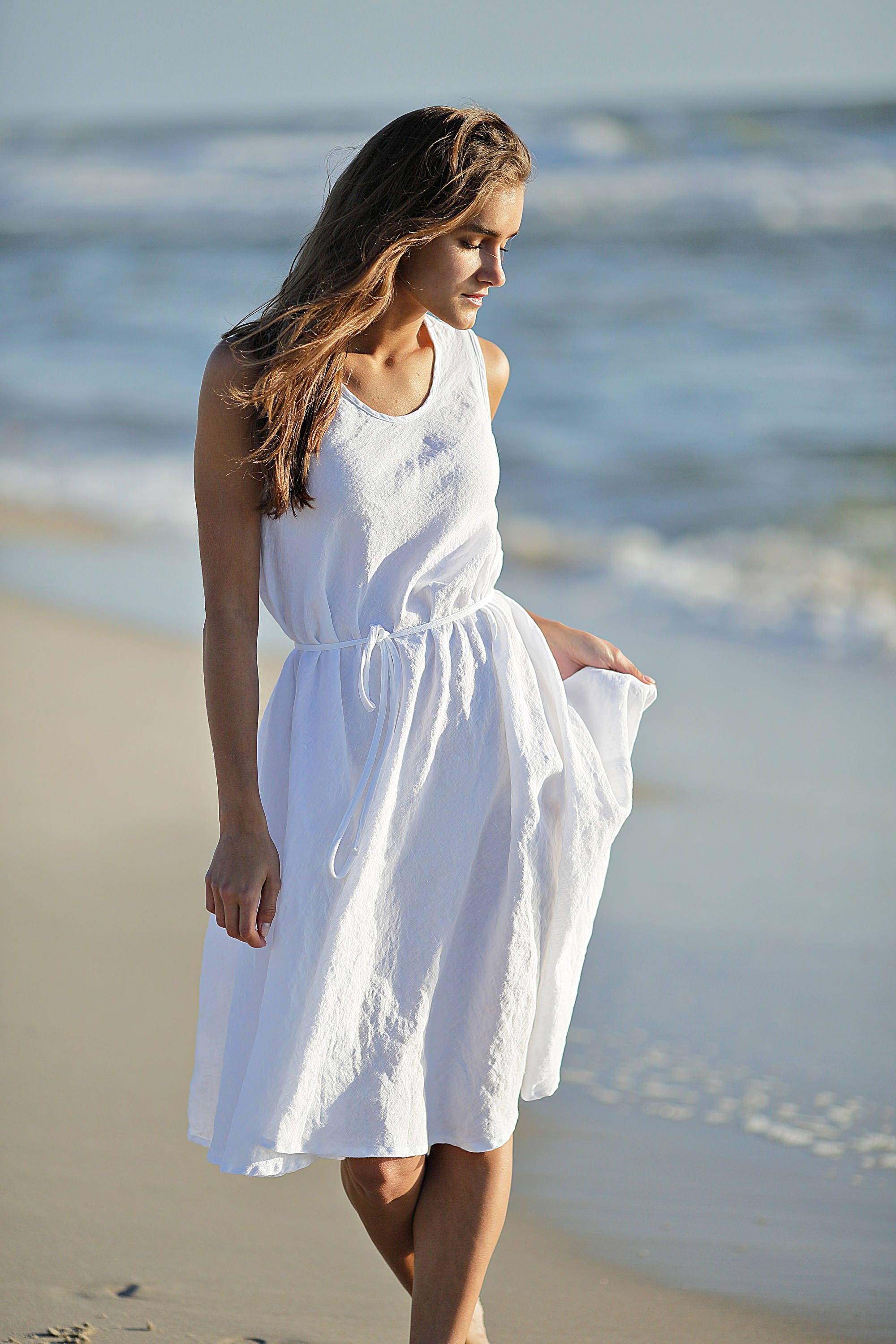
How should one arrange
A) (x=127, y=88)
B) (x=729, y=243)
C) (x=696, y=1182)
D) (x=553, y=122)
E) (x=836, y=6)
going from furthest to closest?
(x=729, y=243), (x=553, y=122), (x=127, y=88), (x=836, y=6), (x=696, y=1182)

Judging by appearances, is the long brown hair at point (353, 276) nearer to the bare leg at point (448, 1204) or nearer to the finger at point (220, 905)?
the finger at point (220, 905)

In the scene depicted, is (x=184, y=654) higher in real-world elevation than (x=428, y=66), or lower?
lower

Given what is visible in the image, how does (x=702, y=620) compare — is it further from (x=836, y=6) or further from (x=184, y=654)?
(x=836, y=6)

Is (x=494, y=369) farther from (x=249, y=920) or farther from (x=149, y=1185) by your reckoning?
(x=149, y=1185)

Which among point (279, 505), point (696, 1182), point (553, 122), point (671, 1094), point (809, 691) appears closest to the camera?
point (279, 505)

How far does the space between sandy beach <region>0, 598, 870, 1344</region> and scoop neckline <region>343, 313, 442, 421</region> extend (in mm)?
1239

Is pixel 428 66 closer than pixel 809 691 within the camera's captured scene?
No

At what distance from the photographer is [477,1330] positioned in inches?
62.1

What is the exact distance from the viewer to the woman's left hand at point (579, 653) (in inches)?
61.7

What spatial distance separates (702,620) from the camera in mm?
5219

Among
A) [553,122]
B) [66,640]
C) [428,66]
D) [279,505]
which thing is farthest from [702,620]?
[279,505]

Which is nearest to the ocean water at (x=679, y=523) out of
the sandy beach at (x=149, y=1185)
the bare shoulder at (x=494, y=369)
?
the sandy beach at (x=149, y=1185)

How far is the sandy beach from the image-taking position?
1771 mm

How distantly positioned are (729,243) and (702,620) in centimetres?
324
